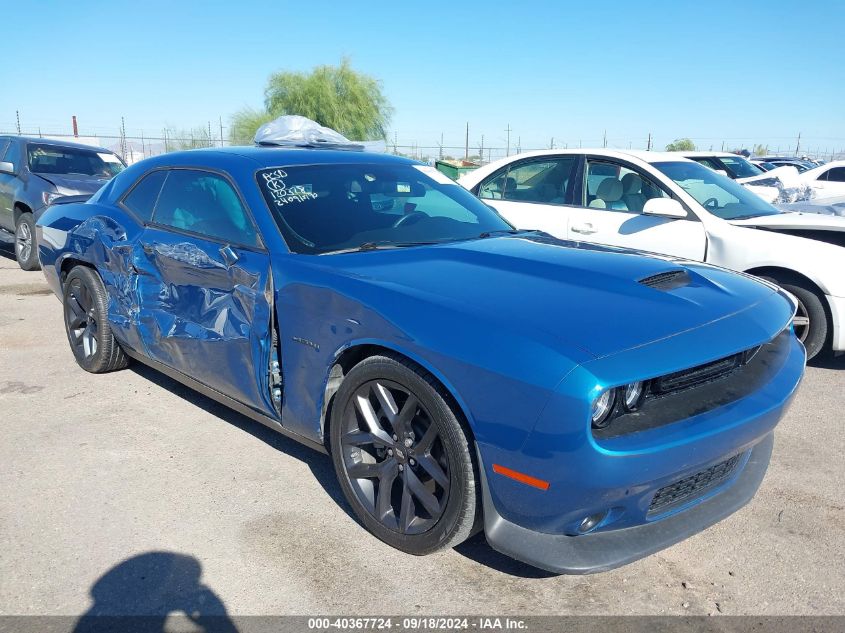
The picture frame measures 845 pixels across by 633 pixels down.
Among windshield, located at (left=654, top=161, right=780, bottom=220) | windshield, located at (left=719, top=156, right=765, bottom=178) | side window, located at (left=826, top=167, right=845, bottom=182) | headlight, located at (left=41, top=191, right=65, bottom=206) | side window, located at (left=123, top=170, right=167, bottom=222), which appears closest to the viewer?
side window, located at (left=123, top=170, right=167, bottom=222)

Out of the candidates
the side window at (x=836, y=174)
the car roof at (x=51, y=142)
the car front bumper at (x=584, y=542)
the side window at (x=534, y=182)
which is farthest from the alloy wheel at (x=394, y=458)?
the side window at (x=836, y=174)

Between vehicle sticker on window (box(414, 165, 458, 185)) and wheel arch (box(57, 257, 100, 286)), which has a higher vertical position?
vehicle sticker on window (box(414, 165, 458, 185))

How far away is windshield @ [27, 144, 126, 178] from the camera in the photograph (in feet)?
30.5

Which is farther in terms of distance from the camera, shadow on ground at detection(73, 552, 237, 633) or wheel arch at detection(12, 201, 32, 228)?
wheel arch at detection(12, 201, 32, 228)

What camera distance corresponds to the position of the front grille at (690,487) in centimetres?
246

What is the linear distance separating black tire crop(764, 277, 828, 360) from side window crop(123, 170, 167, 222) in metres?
4.43

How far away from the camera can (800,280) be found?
5.19m

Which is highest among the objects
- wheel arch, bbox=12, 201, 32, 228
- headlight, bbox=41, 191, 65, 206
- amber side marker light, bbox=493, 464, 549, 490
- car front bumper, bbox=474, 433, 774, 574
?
headlight, bbox=41, 191, 65, 206

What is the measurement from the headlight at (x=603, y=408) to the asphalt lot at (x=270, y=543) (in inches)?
28.6

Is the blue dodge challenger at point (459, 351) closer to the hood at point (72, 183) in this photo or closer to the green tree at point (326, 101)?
the hood at point (72, 183)

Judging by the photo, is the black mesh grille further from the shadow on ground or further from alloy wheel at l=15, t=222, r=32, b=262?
alloy wheel at l=15, t=222, r=32, b=262

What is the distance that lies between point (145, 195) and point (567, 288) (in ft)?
9.15

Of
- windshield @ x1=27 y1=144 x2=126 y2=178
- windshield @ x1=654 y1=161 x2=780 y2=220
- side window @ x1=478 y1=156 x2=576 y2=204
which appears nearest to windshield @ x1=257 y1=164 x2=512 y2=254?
side window @ x1=478 y1=156 x2=576 y2=204

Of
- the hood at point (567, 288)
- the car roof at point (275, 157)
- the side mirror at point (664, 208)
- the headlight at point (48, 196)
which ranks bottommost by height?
the headlight at point (48, 196)
